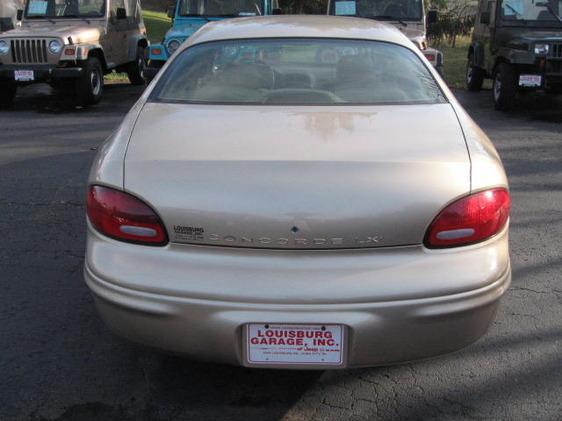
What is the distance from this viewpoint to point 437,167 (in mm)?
2342

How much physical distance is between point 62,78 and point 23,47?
2.39 feet

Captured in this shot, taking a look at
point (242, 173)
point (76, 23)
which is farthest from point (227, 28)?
point (76, 23)

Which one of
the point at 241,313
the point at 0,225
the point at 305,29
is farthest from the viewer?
the point at 0,225

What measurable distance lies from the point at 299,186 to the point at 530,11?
30.2 feet

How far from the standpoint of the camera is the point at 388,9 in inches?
411

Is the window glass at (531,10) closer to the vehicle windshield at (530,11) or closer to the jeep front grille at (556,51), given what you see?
the vehicle windshield at (530,11)

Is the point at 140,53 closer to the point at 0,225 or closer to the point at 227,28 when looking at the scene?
the point at 0,225

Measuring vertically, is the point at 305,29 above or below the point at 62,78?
above

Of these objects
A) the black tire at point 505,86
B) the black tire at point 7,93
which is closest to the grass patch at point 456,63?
the black tire at point 505,86

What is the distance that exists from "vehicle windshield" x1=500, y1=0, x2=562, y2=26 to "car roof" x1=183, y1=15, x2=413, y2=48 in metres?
6.99

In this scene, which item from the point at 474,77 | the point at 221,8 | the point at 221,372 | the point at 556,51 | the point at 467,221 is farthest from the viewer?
the point at 474,77

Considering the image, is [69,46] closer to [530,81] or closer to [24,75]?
[24,75]

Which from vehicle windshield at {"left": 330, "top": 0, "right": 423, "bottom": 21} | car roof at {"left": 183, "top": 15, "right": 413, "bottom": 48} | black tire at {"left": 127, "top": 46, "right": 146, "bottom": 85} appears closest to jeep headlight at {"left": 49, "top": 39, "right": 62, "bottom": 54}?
black tire at {"left": 127, "top": 46, "right": 146, "bottom": 85}

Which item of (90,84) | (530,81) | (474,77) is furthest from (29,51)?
(474,77)
